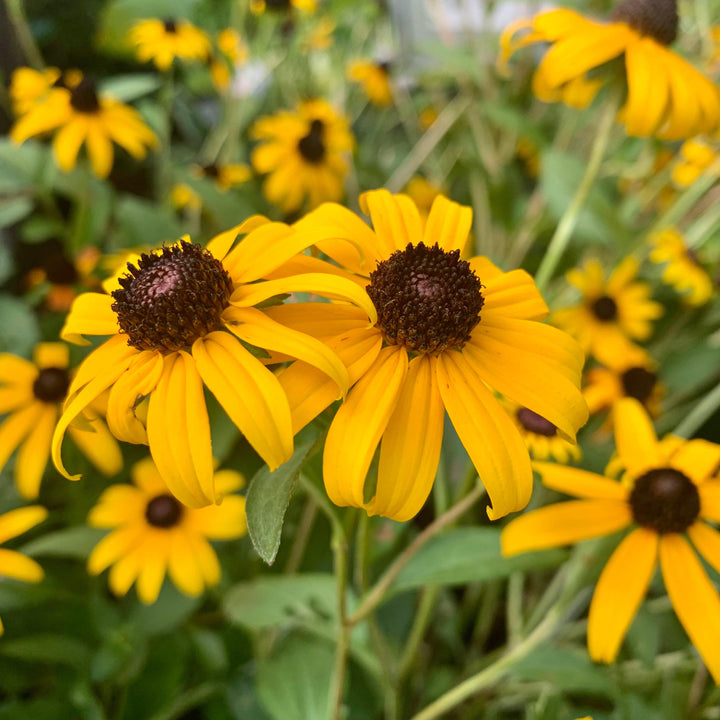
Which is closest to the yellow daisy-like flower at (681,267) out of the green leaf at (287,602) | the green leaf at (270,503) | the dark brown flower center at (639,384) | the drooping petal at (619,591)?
the dark brown flower center at (639,384)

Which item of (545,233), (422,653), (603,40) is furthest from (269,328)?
(545,233)

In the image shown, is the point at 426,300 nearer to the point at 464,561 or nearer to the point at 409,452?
the point at 409,452

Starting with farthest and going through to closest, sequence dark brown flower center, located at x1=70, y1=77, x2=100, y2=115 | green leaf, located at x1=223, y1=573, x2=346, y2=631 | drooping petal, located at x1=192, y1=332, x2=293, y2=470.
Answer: dark brown flower center, located at x1=70, y1=77, x2=100, y2=115, green leaf, located at x1=223, y1=573, x2=346, y2=631, drooping petal, located at x1=192, y1=332, x2=293, y2=470

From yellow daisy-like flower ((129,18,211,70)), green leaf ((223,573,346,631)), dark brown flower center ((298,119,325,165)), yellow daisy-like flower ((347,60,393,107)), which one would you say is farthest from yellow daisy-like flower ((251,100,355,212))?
green leaf ((223,573,346,631))

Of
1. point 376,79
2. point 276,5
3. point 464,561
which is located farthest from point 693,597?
point 376,79

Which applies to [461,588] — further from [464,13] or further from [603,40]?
[464,13]

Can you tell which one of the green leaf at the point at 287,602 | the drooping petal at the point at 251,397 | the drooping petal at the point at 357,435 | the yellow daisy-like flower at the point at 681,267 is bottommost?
the green leaf at the point at 287,602

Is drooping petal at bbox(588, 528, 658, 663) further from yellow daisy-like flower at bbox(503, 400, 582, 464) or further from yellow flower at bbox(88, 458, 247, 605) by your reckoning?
yellow flower at bbox(88, 458, 247, 605)

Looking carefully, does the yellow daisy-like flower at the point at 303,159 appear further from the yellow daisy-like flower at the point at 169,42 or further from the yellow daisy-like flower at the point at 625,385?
the yellow daisy-like flower at the point at 625,385
